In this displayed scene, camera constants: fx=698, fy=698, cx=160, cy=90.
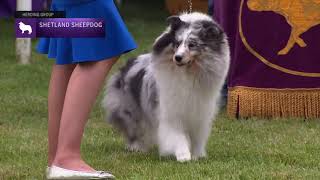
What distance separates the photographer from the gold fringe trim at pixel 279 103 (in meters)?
6.27

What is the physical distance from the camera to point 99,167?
13.9ft

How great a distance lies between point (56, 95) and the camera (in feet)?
12.4

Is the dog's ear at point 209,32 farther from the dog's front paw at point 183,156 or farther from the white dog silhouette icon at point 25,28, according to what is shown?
the white dog silhouette icon at point 25,28

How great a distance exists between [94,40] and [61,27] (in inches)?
7.3

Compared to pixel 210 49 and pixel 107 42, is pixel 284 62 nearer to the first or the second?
pixel 210 49

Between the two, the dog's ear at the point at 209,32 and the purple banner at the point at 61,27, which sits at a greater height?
the purple banner at the point at 61,27

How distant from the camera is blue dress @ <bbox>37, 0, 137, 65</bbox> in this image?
3.54m

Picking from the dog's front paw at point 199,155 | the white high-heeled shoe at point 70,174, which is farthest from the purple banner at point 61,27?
the dog's front paw at point 199,155

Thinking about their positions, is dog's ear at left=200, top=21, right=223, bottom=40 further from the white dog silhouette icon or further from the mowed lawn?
the white dog silhouette icon

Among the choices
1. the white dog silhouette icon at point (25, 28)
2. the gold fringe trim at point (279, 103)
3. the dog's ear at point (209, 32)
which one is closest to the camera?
the white dog silhouette icon at point (25, 28)

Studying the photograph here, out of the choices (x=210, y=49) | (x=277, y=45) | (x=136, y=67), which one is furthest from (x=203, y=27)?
(x=277, y=45)

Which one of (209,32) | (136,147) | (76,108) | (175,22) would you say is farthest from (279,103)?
(76,108)

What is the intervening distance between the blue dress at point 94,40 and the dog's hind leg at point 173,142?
3.70 feet

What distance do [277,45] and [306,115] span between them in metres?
0.68
